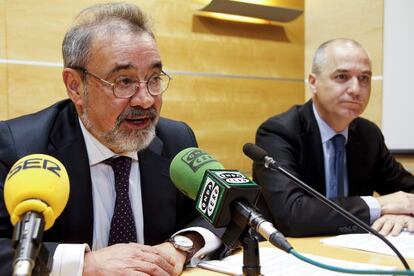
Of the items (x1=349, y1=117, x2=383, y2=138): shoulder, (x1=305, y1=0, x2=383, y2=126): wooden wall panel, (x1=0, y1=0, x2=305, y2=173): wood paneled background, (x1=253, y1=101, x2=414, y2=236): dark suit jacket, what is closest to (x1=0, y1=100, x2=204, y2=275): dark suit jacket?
(x1=253, y1=101, x2=414, y2=236): dark suit jacket

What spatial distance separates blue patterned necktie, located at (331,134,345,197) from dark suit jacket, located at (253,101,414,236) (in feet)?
0.15

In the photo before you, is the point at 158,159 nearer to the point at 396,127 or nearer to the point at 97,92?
the point at 97,92

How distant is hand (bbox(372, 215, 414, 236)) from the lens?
1.77m

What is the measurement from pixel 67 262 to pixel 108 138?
0.48 m

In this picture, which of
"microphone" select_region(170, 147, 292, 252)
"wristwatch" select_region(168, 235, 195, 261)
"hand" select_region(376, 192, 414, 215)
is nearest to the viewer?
"microphone" select_region(170, 147, 292, 252)

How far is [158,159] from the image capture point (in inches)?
68.5

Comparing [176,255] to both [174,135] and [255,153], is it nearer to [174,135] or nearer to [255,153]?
[255,153]

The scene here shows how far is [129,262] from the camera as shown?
3.99 ft

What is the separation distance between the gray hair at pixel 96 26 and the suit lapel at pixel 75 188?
0.26 m

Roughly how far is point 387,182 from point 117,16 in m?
1.65

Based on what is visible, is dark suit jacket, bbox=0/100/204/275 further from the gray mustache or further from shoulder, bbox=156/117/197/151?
the gray mustache

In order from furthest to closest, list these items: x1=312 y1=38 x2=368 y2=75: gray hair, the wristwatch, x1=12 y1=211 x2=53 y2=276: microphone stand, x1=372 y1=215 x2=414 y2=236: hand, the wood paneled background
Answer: the wood paneled background < x1=312 y1=38 x2=368 y2=75: gray hair < x1=372 y1=215 x2=414 y2=236: hand < the wristwatch < x1=12 y1=211 x2=53 y2=276: microphone stand

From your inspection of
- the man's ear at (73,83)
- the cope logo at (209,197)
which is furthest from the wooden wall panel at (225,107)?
the cope logo at (209,197)

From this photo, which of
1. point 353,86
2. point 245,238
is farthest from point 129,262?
point 353,86
